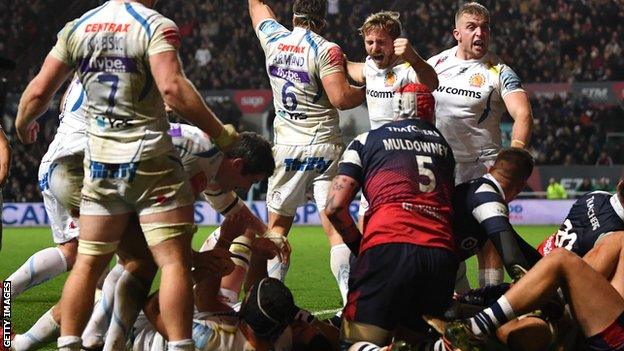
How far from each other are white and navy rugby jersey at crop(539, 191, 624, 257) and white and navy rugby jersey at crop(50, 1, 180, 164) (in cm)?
268

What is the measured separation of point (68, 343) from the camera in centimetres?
528

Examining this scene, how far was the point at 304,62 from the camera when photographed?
816cm

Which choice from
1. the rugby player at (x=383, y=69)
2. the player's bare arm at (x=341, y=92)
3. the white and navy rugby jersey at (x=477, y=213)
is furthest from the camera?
the player's bare arm at (x=341, y=92)

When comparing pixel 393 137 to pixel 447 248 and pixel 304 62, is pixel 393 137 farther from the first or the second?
pixel 304 62

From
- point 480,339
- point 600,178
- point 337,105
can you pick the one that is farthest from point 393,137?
point 600,178

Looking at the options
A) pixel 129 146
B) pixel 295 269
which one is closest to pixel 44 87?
pixel 129 146

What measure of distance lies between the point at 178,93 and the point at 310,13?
3.39m

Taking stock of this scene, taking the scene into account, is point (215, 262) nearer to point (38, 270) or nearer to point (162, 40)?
point (162, 40)

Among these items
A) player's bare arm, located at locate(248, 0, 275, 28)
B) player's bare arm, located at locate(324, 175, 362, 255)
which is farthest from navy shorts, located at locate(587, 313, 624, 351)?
player's bare arm, located at locate(248, 0, 275, 28)

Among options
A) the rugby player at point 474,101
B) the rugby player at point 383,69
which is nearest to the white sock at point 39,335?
the rugby player at point 383,69

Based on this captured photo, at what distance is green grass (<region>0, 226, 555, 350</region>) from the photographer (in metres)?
8.91

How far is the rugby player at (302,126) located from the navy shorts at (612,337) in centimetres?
292

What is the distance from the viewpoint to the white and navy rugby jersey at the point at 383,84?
8094mm

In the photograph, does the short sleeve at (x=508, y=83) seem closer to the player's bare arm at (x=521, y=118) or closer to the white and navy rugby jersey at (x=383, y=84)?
the player's bare arm at (x=521, y=118)
